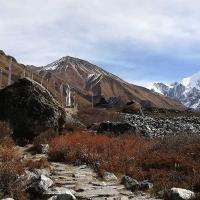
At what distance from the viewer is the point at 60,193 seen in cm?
1424

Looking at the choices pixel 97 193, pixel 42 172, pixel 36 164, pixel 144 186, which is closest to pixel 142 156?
pixel 36 164

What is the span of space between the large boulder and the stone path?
668 centimetres

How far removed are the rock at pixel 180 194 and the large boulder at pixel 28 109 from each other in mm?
12979

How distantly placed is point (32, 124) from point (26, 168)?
29.6 feet

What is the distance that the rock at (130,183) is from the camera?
16.2m

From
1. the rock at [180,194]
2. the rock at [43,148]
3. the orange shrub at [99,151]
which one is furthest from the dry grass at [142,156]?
the rock at [180,194]

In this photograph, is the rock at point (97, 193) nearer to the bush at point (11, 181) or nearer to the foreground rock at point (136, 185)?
the foreground rock at point (136, 185)

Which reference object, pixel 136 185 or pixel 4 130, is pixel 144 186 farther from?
pixel 4 130

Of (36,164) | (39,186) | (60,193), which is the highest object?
(36,164)

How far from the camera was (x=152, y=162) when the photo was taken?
64.7 feet

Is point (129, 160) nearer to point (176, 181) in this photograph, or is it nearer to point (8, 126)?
point (176, 181)

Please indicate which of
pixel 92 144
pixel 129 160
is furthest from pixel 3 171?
pixel 92 144

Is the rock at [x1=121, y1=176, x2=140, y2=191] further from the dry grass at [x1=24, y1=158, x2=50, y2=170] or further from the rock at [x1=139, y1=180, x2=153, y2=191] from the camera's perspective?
the dry grass at [x1=24, y1=158, x2=50, y2=170]

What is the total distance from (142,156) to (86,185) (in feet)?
16.4
